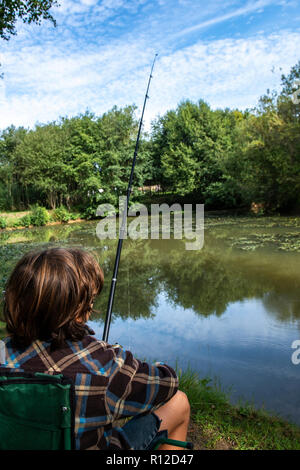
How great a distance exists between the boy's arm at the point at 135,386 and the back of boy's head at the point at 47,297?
18cm

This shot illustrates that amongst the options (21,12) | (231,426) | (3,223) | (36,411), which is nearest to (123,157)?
(3,223)

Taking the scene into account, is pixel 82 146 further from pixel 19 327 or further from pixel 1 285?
pixel 19 327

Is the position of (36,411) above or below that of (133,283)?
above

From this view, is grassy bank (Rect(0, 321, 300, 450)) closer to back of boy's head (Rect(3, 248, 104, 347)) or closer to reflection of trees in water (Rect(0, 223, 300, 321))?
back of boy's head (Rect(3, 248, 104, 347))

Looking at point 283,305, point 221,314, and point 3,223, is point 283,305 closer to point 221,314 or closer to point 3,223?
point 221,314

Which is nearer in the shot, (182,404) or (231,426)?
(182,404)

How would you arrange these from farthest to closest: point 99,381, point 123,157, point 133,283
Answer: point 123,157 < point 133,283 < point 99,381

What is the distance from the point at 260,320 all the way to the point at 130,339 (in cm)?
187

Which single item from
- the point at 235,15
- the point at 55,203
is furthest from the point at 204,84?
the point at 55,203

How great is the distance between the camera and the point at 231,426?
2352 millimetres

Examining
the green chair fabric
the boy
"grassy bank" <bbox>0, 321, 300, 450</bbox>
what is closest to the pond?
"grassy bank" <bbox>0, 321, 300, 450</bbox>

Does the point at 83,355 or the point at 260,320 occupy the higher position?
the point at 83,355

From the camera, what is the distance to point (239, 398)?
299 cm

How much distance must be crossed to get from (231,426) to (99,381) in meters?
1.66
